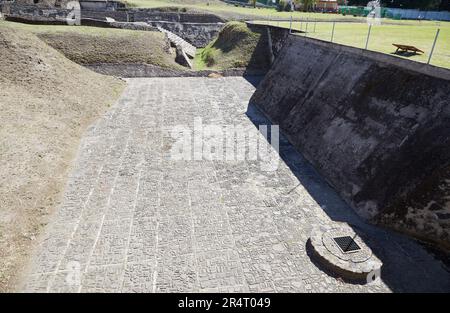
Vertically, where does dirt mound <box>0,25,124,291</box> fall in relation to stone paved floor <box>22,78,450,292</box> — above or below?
above

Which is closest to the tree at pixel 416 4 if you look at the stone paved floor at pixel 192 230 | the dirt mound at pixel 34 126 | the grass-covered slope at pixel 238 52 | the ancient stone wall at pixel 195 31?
the ancient stone wall at pixel 195 31

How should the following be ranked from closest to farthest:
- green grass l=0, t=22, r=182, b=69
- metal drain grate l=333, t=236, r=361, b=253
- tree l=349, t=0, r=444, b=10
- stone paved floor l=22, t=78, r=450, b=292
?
stone paved floor l=22, t=78, r=450, b=292
metal drain grate l=333, t=236, r=361, b=253
green grass l=0, t=22, r=182, b=69
tree l=349, t=0, r=444, b=10

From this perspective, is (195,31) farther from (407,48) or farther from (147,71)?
(407,48)

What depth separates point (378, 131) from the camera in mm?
11469

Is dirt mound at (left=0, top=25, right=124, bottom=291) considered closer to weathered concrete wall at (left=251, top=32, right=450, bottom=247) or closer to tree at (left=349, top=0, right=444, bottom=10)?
weathered concrete wall at (left=251, top=32, right=450, bottom=247)

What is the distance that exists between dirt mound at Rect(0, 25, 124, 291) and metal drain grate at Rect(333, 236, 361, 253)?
8.56 meters

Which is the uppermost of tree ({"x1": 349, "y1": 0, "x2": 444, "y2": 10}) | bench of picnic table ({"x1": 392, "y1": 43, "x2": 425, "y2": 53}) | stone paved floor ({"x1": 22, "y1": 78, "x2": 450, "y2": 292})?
tree ({"x1": 349, "y1": 0, "x2": 444, "y2": 10})

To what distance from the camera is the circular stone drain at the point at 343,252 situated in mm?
7930

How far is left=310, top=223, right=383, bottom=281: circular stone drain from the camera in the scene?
7930 mm

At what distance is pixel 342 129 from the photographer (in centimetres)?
1292

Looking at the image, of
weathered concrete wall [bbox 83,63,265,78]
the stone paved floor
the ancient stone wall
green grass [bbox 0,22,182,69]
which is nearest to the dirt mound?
the stone paved floor

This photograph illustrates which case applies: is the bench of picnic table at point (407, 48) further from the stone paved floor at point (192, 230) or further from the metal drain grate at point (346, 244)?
the metal drain grate at point (346, 244)

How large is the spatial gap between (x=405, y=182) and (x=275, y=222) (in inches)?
164

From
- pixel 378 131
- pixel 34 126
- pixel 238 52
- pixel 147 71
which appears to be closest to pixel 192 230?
pixel 378 131
